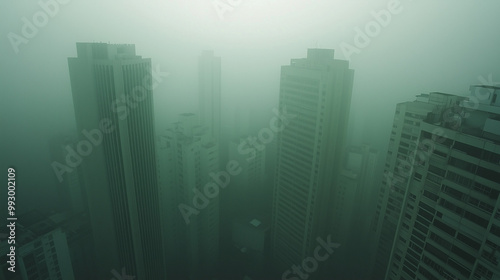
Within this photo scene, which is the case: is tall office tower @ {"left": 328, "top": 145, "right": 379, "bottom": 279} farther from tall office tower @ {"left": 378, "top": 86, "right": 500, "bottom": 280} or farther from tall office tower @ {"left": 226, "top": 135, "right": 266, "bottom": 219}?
tall office tower @ {"left": 378, "top": 86, "right": 500, "bottom": 280}

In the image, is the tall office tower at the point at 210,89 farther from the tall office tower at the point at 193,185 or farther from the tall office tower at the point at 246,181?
the tall office tower at the point at 193,185

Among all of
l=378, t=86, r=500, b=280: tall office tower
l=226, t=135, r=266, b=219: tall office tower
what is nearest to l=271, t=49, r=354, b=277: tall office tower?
l=226, t=135, r=266, b=219: tall office tower

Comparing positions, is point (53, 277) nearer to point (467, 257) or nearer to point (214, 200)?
point (214, 200)

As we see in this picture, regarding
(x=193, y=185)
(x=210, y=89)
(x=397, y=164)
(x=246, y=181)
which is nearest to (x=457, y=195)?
(x=397, y=164)

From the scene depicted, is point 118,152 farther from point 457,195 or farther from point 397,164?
point 397,164

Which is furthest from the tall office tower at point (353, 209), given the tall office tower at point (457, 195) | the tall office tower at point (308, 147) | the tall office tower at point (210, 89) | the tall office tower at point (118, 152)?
the tall office tower at point (457, 195)

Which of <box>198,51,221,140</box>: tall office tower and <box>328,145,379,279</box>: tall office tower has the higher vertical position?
<box>198,51,221,140</box>: tall office tower
